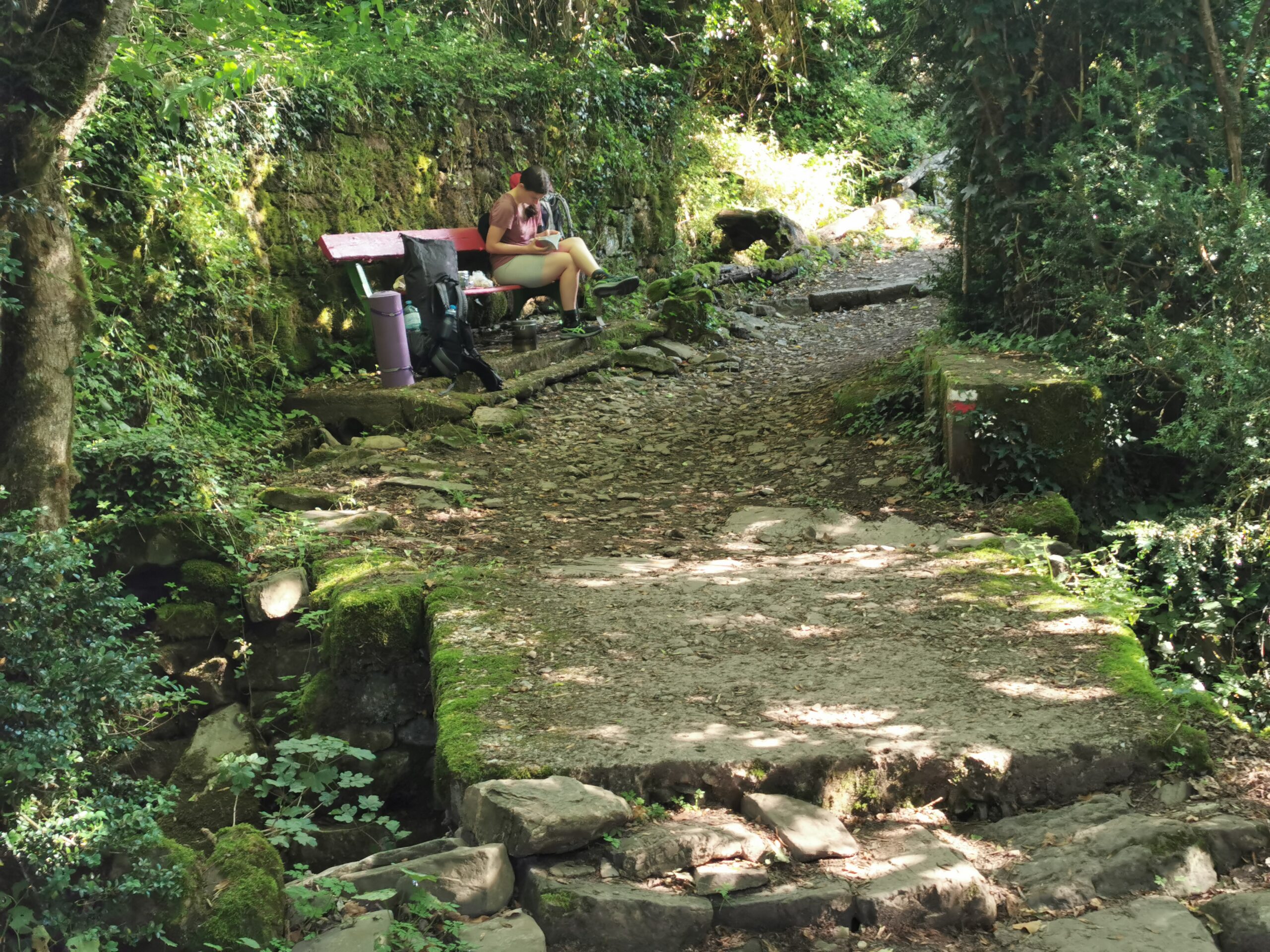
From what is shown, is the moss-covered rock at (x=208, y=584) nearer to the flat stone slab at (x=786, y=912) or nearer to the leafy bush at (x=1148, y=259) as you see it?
the flat stone slab at (x=786, y=912)

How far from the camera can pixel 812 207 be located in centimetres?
1672

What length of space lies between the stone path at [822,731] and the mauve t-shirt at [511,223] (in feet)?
10.9

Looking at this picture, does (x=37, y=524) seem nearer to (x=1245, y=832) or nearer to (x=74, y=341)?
(x=74, y=341)

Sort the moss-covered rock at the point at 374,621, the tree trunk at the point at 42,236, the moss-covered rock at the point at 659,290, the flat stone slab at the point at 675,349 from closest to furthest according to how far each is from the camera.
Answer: the tree trunk at the point at 42,236 < the moss-covered rock at the point at 374,621 < the flat stone slab at the point at 675,349 < the moss-covered rock at the point at 659,290

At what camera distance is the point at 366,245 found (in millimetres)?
8133

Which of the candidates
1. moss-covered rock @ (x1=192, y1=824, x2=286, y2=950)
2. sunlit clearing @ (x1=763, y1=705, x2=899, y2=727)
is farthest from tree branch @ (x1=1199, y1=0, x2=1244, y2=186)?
moss-covered rock @ (x1=192, y1=824, x2=286, y2=950)

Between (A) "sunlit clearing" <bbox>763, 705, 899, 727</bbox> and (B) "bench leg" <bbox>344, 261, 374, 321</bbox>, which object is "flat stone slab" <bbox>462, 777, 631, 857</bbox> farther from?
(B) "bench leg" <bbox>344, 261, 374, 321</bbox>

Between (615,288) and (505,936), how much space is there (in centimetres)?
760

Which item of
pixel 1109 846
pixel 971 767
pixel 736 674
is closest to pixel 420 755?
pixel 736 674

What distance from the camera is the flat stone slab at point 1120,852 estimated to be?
283cm

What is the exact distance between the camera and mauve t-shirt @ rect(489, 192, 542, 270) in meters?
8.77

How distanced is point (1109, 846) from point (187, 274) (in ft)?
20.9

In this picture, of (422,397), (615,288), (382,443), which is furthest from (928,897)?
(615,288)

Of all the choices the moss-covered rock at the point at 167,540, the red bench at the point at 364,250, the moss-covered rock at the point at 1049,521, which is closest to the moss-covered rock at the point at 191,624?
the moss-covered rock at the point at 167,540
